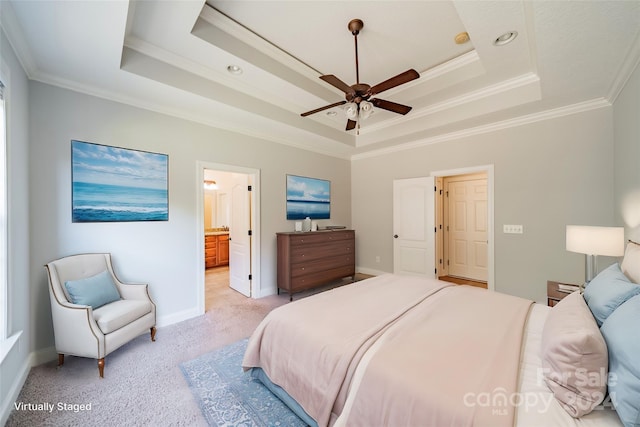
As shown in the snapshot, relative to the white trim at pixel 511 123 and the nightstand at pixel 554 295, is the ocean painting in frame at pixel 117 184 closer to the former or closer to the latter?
the white trim at pixel 511 123

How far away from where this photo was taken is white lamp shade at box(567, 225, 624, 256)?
7.22 feet

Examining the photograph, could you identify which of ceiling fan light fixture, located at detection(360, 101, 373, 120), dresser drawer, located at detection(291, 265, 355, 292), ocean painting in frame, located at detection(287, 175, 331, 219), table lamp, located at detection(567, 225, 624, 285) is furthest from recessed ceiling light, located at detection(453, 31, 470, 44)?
dresser drawer, located at detection(291, 265, 355, 292)

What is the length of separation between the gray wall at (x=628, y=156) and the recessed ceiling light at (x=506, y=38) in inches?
39.7

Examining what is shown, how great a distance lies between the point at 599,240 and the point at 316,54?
332 centimetres

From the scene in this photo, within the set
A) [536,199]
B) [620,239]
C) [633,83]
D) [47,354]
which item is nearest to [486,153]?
[536,199]

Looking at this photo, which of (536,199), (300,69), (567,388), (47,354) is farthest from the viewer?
(536,199)

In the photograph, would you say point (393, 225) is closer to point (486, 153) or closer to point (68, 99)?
point (486, 153)

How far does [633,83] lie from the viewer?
2219mm

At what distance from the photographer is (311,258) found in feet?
14.0

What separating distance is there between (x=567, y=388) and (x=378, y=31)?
115 inches

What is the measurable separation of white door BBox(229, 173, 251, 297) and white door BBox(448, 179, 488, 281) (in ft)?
14.0

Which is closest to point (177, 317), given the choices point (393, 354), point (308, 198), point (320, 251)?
point (320, 251)

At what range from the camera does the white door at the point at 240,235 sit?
13.6 ft

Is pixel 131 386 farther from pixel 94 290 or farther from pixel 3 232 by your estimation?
pixel 3 232
